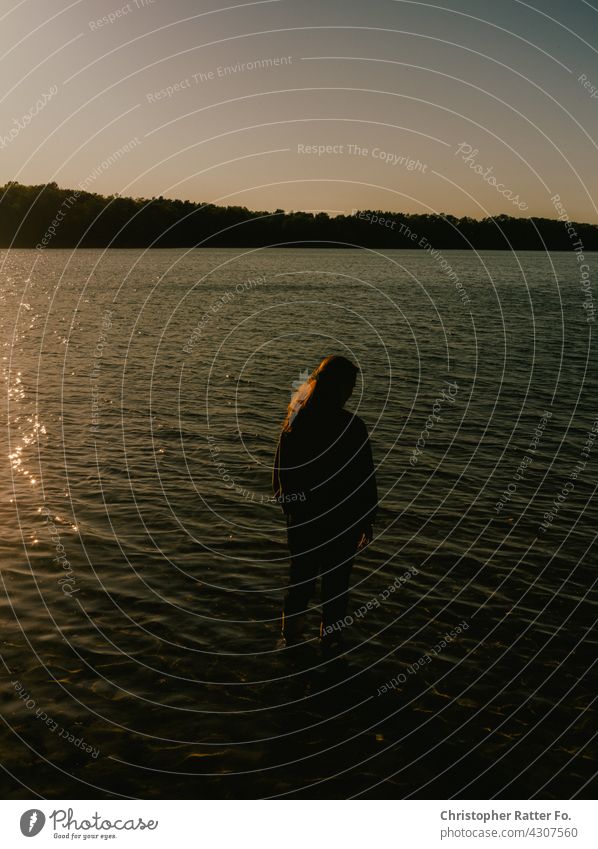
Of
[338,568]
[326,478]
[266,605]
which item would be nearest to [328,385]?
[326,478]

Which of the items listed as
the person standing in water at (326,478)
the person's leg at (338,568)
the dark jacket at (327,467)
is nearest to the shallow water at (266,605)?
the person's leg at (338,568)

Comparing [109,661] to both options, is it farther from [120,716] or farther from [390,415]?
[390,415]

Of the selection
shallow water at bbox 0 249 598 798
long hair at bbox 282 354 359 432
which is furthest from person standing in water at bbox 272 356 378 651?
shallow water at bbox 0 249 598 798

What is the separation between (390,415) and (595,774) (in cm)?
1583

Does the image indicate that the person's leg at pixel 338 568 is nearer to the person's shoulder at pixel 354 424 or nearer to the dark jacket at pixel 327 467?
the dark jacket at pixel 327 467

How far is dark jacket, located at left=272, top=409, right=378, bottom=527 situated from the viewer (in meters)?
7.77

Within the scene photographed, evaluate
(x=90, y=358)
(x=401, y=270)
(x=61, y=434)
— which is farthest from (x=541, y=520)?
(x=401, y=270)

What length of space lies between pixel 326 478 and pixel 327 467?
4.2 inches

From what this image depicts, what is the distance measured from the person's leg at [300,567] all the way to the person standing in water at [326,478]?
0.01 metres

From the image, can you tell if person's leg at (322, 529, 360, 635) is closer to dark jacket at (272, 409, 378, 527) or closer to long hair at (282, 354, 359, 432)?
dark jacket at (272, 409, 378, 527)

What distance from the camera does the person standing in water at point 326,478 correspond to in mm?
7781

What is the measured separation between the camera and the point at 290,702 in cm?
829

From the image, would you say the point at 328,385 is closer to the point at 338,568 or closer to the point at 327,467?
the point at 327,467

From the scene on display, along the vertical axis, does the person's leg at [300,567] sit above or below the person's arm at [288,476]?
below
